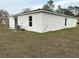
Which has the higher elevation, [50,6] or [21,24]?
[50,6]

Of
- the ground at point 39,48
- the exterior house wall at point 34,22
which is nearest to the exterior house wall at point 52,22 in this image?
the exterior house wall at point 34,22

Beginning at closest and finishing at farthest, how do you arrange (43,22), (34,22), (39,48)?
1. (39,48)
2. (43,22)
3. (34,22)

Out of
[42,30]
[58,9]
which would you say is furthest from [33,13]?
[58,9]

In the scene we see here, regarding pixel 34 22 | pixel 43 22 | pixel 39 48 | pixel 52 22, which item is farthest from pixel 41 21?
pixel 39 48

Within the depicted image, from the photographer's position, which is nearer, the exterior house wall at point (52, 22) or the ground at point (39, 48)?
the ground at point (39, 48)

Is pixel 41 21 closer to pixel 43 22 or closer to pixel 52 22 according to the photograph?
pixel 43 22

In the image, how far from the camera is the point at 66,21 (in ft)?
69.6

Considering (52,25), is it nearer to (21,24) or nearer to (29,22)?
(29,22)

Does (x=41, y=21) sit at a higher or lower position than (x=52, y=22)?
higher

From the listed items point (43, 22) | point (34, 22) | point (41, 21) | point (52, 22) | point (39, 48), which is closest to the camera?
point (39, 48)

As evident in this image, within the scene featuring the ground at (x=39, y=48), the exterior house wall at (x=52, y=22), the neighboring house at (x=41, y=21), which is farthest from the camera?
the exterior house wall at (x=52, y=22)

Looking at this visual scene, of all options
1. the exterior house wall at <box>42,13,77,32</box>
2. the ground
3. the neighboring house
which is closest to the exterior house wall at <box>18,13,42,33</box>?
the neighboring house

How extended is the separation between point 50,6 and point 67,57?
145 ft

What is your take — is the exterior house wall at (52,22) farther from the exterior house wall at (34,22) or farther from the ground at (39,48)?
the ground at (39,48)
